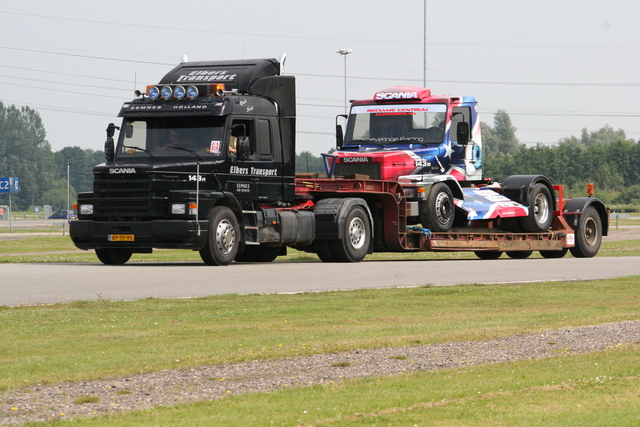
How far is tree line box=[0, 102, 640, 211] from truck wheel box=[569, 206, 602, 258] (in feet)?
209

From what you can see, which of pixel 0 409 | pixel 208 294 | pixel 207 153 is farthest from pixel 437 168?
pixel 0 409

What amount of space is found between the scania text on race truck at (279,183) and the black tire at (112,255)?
0.03 m

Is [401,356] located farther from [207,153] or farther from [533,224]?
[533,224]

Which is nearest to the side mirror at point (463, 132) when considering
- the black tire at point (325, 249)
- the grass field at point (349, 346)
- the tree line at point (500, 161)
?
the black tire at point (325, 249)

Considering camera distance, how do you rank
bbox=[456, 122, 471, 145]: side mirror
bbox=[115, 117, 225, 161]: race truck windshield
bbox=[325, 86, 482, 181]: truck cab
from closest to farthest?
bbox=[115, 117, 225, 161]: race truck windshield, bbox=[325, 86, 482, 181]: truck cab, bbox=[456, 122, 471, 145]: side mirror

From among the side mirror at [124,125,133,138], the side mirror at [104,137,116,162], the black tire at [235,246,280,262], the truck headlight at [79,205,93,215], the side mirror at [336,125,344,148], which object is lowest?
the black tire at [235,246,280,262]

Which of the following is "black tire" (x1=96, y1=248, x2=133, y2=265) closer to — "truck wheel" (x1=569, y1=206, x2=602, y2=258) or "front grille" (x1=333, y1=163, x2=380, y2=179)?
"front grille" (x1=333, y1=163, x2=380, y2=179)

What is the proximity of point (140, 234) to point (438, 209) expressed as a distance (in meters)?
7.21

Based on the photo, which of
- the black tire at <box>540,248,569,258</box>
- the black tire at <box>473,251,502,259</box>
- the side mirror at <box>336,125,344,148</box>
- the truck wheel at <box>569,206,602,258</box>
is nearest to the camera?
the side mirror at <box>336,125,344,148</box>

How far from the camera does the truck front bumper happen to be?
20031 millimetres

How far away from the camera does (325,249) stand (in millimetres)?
23484

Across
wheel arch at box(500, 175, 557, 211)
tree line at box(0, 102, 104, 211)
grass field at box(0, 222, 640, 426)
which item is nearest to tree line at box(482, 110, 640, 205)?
tree line at box(0, 102, 104, 211)

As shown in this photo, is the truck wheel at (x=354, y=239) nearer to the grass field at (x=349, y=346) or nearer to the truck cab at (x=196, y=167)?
the truck cab at (x=196, y=167)

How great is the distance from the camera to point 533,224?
89.2 feet
